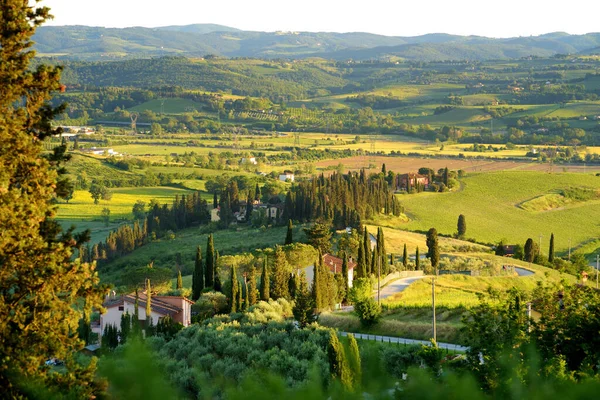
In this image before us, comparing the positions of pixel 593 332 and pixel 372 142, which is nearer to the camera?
pixel 593 332

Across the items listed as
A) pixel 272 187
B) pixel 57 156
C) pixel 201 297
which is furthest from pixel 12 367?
pixel 272 187

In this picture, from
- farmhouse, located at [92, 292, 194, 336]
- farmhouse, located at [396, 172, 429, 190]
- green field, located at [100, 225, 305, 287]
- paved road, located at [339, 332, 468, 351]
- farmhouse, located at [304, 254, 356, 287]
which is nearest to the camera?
paved road, located at [339, 332, 468, 351]

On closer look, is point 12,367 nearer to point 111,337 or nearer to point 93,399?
point 93,399

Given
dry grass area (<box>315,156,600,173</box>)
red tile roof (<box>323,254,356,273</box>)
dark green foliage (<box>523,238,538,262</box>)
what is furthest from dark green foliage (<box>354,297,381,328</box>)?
dry grass area (<box>315,156,600,173</box>)

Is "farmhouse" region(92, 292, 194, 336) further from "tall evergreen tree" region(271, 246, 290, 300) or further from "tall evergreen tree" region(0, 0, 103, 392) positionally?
"tall evergreen tree" region(0, 0, 103, 392)

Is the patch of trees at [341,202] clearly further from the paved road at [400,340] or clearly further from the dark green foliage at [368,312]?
the paved road at [400,340]

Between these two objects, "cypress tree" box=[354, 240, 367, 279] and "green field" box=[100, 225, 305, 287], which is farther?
"green field" box=[100, 225, 305, 287]

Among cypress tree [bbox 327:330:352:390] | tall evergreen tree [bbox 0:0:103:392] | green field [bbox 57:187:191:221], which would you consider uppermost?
tall evergreen tree [bbox 0:0:103:392]
